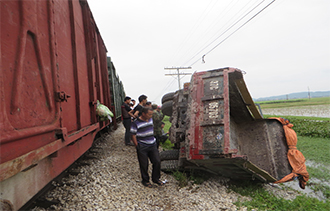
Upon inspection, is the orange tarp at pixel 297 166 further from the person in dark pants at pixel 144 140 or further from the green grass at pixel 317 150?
the green grass at pixel 317 150

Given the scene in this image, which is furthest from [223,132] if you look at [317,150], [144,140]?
[317,150]

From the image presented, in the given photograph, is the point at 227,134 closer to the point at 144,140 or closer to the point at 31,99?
the point at 144,140

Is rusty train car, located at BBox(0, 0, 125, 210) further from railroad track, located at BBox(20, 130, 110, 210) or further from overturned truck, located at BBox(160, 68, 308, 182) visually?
overturned truck, located at BBox(160, 68, 308, 182)

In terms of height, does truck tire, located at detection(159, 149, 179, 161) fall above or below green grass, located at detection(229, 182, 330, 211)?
above

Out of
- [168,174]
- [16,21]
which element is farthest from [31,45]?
[168,174]

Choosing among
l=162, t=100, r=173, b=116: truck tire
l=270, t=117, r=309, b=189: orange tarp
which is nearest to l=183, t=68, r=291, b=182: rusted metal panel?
l=270, t=117, r=309, b=189: orange tarp

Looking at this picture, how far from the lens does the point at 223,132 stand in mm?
3342

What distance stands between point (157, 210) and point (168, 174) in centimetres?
151

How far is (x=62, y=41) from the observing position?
2902 mm

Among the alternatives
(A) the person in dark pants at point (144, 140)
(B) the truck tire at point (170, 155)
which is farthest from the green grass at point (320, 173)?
(A) the person in dark pants at point (144, 140)

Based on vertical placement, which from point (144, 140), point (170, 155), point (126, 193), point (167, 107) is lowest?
point (126, 193)

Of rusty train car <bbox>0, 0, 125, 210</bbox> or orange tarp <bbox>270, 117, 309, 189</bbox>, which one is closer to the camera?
rusty train car <bbox>0, 0, 125, 210</bbox>

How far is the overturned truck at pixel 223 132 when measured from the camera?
3350 mm

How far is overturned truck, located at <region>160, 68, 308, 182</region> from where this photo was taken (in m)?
3.35
